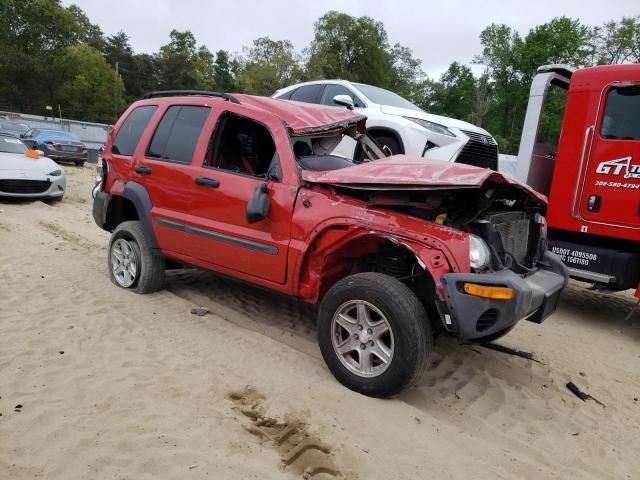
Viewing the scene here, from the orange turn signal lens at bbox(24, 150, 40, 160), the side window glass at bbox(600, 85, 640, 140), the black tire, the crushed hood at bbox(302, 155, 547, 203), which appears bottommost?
the orange turn signal lens at bbox(24, 150, 40, 160)

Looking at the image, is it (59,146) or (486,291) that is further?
(59,146)

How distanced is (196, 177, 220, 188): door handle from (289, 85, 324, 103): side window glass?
14.4 feet

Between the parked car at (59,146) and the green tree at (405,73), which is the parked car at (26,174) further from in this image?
the green tree at (405,73)

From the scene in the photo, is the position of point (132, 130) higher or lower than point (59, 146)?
higher

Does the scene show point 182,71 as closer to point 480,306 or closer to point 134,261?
point 134,261

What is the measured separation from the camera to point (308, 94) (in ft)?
26.9

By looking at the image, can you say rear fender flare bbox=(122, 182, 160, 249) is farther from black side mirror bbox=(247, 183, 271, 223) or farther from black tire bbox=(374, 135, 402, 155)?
black tire bbox=(374, 135, 402, 155)

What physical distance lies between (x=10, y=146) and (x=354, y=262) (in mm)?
9708

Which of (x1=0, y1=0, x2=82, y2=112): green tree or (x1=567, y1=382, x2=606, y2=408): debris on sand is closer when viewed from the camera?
(x1=567, y1=382, x2=606, y2=408): debris on sand

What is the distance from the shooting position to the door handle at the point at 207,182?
4.06m

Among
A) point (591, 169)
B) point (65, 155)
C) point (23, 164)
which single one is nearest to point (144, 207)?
point (591, 169)

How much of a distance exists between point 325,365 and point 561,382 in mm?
1998

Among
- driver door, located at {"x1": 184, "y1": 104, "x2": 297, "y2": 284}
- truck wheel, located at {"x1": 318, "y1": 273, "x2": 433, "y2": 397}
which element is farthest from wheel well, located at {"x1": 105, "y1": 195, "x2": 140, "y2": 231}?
truck wheel, located at {"x1": 318, "y1": 273, "x2": 433, "y2": 397}

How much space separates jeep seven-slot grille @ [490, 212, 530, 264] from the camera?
3.47m
